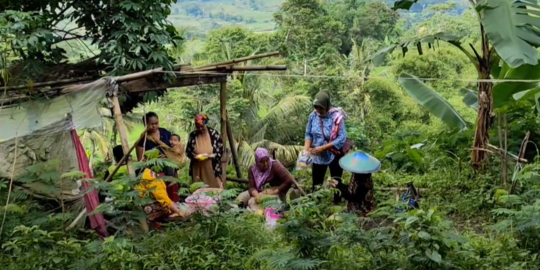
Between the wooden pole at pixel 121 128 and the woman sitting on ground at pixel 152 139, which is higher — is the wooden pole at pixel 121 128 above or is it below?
above

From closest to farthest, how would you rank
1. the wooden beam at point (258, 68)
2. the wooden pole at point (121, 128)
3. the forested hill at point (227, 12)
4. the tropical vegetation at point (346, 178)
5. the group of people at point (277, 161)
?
the tropical vegetation at point (346, 178), the wooden pole at point (121, 128), the group of people at point (277, 161), the wooden beam at point (258, 68), the forested hill at point (227, 12)

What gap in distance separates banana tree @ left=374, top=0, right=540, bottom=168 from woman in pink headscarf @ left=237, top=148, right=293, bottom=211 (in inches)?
60.9

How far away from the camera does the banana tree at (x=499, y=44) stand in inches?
183

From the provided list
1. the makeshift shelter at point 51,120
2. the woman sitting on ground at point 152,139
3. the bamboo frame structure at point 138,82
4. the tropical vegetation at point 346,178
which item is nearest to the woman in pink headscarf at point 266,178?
the tropical vegetation at point 346,178

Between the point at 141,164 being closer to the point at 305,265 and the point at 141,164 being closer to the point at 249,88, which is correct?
the point at 305,265

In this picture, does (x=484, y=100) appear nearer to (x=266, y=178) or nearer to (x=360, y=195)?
(x=360, y=195)

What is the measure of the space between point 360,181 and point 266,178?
0.94 meters

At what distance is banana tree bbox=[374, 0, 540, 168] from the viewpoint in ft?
15.3

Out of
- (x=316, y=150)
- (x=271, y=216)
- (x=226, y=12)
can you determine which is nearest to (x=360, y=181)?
(x=316, y=150)

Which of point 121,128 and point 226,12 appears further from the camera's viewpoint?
point 226,12

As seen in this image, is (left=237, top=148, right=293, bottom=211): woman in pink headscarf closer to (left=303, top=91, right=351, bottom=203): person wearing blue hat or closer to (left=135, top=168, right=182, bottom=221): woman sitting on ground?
(left=303, top=91, right=351, bottom=203): person wearing blue hat

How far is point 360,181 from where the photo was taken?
17.2 feet

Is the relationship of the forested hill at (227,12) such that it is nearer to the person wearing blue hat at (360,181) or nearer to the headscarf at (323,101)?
the headscarf at (323,101)

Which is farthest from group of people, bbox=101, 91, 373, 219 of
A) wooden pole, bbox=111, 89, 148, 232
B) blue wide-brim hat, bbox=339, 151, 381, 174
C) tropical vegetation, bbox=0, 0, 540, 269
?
wooden pole, bbox=111, 89, 148, 232
